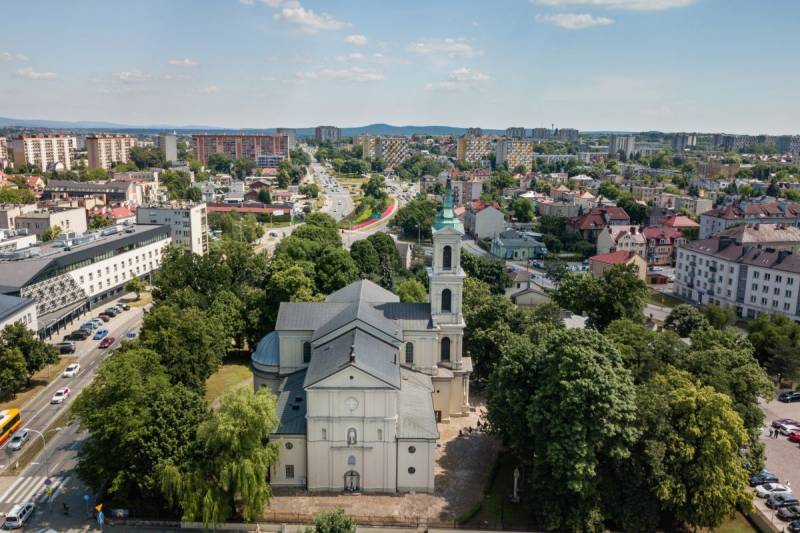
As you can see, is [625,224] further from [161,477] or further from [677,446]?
[161,477]

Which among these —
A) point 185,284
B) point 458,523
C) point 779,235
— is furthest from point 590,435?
point 779,235

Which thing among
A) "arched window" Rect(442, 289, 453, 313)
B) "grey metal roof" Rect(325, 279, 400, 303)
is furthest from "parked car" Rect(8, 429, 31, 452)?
"arched window" Rect(442, 289, 453, 313)

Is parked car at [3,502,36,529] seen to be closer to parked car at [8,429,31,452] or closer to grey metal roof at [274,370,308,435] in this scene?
parked car at [8,429,31,452]

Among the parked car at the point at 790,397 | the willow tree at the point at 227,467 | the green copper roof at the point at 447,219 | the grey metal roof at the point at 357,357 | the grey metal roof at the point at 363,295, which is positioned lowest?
the parked car at the point at 790,397

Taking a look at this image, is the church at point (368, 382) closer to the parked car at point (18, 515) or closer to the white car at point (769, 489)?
the parked car at point (18, 515)

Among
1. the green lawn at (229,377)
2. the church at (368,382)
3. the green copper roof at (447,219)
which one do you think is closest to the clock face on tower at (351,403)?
the church at (368,382)

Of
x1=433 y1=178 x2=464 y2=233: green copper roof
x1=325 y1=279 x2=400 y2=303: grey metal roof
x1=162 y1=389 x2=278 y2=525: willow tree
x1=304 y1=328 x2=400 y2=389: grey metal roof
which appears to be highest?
x1=433 y1=178 x2=464 y2=233: green copper roof

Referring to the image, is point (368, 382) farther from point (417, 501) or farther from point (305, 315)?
point (305, 315)
